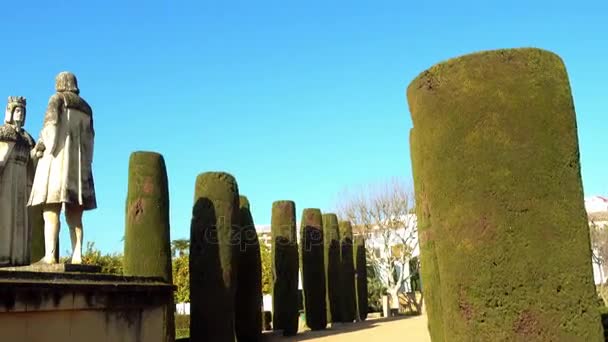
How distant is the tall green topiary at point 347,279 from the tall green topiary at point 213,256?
39.3 feet

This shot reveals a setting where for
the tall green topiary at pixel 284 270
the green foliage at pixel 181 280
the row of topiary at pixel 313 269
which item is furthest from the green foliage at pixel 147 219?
the green foliage at pixel 181 280

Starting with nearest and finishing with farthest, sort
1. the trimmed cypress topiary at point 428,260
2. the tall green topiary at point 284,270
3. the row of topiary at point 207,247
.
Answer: the trimmed cypress topiary at point 428,260 < the row of topiary at point 207,247 < the tall green topiary at point 284,270

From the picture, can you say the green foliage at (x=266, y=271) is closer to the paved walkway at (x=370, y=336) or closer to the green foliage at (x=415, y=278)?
the green foliage at (x=415, y=278)

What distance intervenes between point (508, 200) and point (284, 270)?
605 inches

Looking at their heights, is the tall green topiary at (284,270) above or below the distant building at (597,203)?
below

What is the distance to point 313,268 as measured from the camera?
24.0 meters

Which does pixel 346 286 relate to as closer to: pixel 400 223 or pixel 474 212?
pixel 400 223

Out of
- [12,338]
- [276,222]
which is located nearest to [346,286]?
[276,222]

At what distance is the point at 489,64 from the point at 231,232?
9993mm

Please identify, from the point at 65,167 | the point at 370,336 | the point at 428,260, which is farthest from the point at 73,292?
the point at 370,336

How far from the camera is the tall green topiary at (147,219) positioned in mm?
14289

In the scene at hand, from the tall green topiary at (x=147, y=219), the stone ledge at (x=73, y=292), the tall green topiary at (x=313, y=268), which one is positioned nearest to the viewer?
the stone ledge at (x=73, y=292)

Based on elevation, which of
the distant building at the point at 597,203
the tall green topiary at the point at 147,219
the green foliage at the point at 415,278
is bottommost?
the green foliage at the point at 415,278

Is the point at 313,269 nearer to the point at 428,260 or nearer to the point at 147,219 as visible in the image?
the point at 147,219
